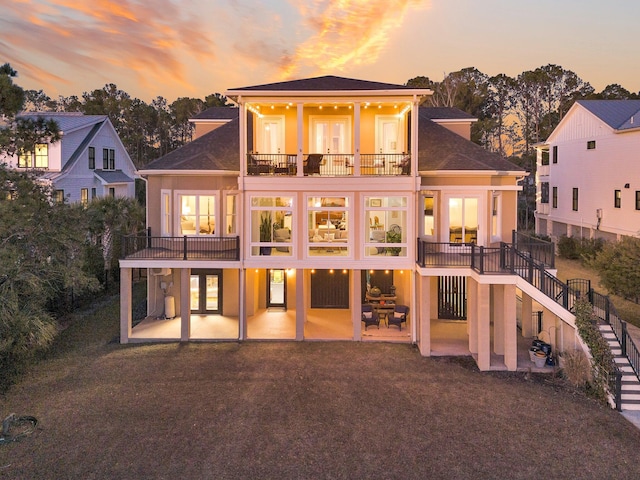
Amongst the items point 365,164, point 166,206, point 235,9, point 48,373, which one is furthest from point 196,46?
point 48,373

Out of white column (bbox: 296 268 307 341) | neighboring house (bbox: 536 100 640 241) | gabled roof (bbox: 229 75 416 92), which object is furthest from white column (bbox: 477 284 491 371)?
Answer: neighboring house (bbox: 536 100 640 241)

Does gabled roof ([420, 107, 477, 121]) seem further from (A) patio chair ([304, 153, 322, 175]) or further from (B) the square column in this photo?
(B) the square column

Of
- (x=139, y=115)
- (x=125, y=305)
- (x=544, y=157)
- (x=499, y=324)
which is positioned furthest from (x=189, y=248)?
(x=139, y=115)

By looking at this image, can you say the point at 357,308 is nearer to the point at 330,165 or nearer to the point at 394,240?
the point at 394,240

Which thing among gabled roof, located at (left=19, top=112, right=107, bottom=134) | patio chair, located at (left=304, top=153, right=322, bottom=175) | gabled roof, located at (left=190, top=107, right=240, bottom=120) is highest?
gabled roof, located at (left=19, top=112, right=107, bottom=134)

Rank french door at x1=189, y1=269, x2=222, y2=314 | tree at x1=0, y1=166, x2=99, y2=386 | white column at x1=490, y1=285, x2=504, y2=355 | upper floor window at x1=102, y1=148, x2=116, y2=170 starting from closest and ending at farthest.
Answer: tree at x1=0, y1=166, x2=99, y2=386 → white column at x1=490, y1=285, x2=504, y2=355 → french door at x1=189, y1=269, x2=222, y2=314 → upper floor window at x1=102, y1=148, x2=116, y2=170

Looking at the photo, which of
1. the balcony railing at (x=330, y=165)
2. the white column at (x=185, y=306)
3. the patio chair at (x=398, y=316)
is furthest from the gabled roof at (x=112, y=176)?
the patio chair at (x=398, y=316)

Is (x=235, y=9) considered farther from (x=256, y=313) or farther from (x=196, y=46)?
(x=256, y=313)
